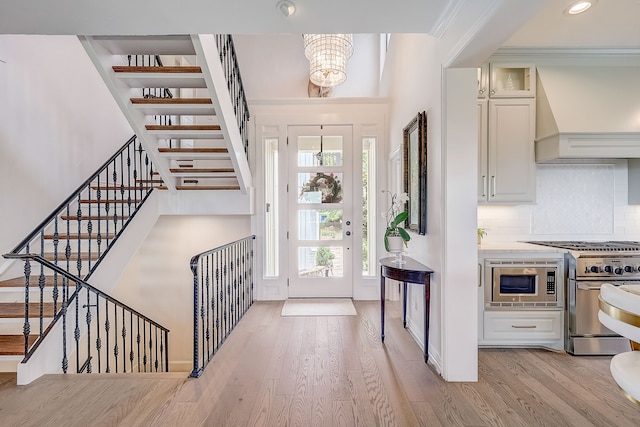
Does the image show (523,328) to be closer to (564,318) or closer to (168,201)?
(564,318)

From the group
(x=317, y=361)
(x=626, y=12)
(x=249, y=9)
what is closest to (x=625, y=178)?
(x=626, y=12)

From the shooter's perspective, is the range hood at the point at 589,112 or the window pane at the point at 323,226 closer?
the range hood at the point at 589,112

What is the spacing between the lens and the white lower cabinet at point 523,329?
2906mm

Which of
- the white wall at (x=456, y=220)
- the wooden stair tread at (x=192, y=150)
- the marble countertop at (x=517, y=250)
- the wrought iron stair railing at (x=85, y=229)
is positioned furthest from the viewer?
the wooden stair tread at (x=192, y=150)

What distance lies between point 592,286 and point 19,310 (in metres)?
4.86

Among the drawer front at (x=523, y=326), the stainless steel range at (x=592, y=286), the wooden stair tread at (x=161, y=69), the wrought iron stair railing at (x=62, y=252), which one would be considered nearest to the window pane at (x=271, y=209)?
the wrought iron stair railing at (x=62, y=252)

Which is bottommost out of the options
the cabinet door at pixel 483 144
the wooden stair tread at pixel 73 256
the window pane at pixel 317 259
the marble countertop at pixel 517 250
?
the window pane at pixel 317 259

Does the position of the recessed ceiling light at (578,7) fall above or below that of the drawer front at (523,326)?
above

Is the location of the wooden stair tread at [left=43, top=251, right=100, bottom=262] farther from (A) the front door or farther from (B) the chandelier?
(B) the chandelier

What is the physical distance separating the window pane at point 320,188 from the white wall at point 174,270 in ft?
3.11

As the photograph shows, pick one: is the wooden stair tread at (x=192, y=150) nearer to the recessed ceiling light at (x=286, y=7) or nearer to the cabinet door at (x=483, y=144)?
the recessed ceiling light at (x=286, y=7)

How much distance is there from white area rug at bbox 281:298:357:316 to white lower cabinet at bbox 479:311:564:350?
4.88 feet

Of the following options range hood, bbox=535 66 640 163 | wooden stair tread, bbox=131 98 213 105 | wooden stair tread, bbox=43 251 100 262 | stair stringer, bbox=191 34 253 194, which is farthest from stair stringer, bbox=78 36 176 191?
range hood, bbox=535 66 640 163

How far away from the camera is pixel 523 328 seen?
2.93m
